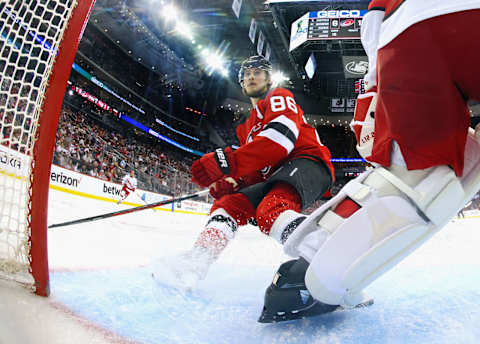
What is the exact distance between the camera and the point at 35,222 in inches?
21.9

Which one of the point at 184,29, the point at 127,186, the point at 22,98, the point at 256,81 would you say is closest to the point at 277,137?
the point at 256,81

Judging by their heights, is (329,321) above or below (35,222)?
below

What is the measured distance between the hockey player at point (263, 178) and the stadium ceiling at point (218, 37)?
6.52 metres

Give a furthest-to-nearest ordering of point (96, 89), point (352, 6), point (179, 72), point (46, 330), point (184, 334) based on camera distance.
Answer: point (179, 72)
point (96, 89)
point (352, 6)
point (184, 334)
point (46, 330)

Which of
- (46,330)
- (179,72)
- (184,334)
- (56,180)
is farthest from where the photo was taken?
(179,72)

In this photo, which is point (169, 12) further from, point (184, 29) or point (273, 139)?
point (273, 139)

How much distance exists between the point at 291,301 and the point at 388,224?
9.9 inches

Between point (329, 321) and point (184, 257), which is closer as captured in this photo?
point (329, 321)

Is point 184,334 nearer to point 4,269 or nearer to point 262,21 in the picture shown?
point 4,269

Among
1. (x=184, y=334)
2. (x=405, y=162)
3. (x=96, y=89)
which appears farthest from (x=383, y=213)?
(x=96, y=89)

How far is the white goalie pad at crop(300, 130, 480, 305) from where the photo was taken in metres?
0.51

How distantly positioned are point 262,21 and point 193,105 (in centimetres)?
607

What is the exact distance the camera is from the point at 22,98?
1.96ft

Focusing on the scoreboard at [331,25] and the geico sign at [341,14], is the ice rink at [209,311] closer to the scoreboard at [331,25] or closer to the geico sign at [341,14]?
the scoreboard at [331,25]
